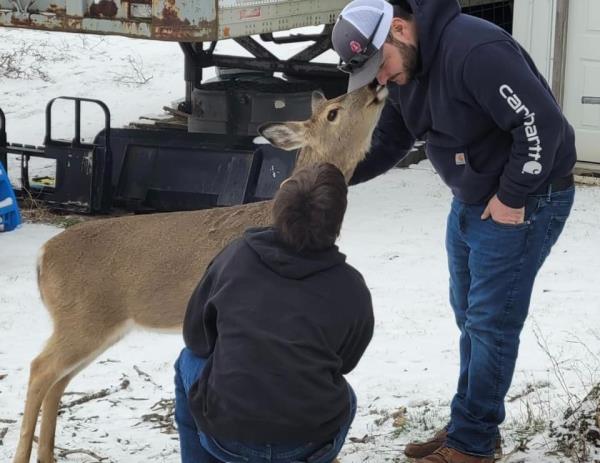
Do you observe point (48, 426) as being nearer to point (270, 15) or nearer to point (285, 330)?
point (285, 330)

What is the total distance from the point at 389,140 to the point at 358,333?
1635 millimetres

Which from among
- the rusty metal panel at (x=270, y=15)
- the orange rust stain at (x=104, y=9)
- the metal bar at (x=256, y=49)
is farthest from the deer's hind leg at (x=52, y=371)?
the metal bar at (x=256, y=49)

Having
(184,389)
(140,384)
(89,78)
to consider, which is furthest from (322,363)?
(89,78)

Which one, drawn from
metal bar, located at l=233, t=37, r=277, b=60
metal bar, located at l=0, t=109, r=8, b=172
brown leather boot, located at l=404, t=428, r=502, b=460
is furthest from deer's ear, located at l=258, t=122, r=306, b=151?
metal bar, located at l=233, t=37, r=277, b=60

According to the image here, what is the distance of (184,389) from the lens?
4004 mm

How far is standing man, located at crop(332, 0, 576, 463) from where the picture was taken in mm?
4160

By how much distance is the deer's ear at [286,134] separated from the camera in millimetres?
5457

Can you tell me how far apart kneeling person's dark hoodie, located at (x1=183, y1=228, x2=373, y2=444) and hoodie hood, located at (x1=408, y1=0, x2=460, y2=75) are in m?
1.03

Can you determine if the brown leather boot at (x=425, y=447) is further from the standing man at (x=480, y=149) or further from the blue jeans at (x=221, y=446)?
the blue jeans at (x=221, y=446)

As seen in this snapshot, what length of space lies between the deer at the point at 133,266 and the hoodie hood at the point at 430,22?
846 mm

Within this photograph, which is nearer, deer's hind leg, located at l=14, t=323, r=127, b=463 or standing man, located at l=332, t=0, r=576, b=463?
standing man, located at l=332, t=0, r=576, b=463

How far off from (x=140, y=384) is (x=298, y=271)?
2927mm

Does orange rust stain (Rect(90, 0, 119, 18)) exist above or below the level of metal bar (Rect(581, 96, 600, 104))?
above

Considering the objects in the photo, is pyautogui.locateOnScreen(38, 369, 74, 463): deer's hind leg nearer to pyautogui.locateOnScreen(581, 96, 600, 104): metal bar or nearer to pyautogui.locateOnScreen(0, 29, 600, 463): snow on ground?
pyautogui.locateOnScreen(0, 29, 600, 463): snow on ground
